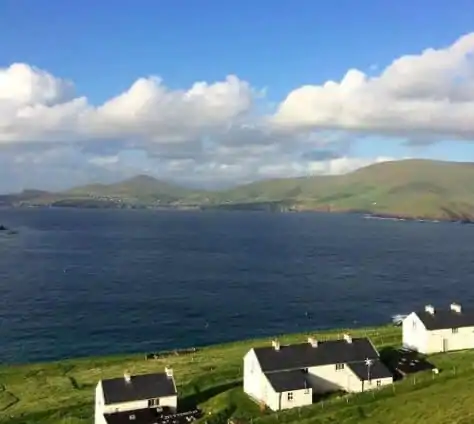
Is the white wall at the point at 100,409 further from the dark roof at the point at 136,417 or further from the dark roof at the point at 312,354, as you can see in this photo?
the dark roof at the point at 312,354

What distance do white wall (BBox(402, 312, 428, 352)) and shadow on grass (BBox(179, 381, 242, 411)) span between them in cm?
2651

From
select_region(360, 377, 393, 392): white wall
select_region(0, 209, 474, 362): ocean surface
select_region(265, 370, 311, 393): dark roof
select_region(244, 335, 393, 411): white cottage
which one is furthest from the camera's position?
select_region(0, 209, 474, 362): ocean surface

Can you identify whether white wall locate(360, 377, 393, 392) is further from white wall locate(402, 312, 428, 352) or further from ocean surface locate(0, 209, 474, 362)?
ocean surface locate(0, 209, 474, 362)

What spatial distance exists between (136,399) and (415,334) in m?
41.9

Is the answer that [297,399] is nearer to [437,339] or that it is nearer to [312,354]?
[312,354]

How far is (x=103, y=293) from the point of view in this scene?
15850cm

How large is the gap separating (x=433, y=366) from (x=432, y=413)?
20919mm

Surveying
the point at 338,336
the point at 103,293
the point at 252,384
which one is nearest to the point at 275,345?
the point at 252,384

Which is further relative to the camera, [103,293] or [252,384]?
[103,293]

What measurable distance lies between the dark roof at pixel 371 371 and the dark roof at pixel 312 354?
2.68ft

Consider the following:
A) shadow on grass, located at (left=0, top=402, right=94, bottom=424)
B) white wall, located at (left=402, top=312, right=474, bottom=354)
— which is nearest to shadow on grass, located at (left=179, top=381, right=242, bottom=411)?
shadow on grass, located at (left=0, top=402, right=94, bottom=424)

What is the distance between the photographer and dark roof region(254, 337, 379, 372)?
228 feet

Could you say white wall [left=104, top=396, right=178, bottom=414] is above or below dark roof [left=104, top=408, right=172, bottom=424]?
above

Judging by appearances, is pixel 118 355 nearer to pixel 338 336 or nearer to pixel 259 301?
pixel 338 336
